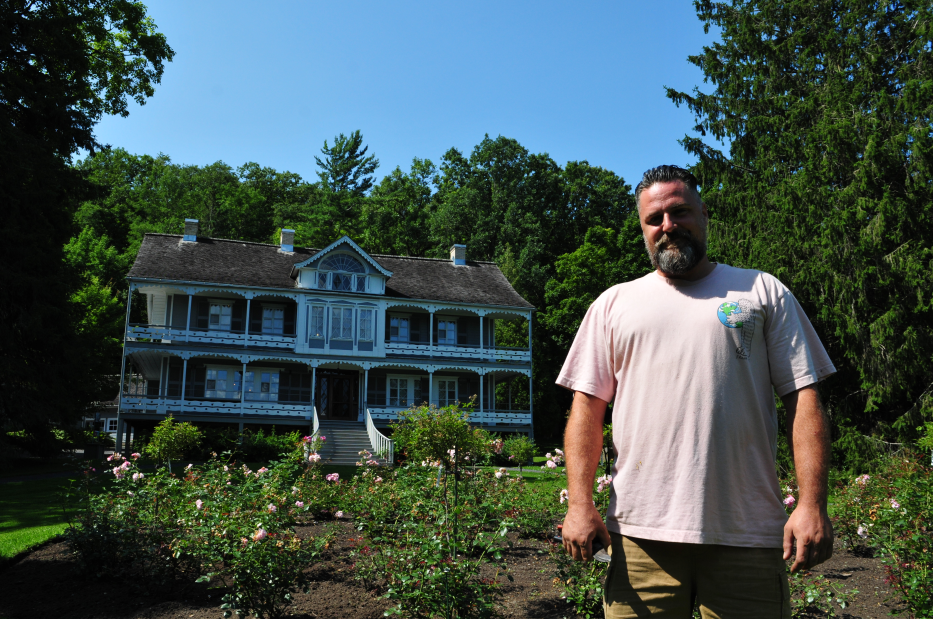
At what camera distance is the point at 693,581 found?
101 inches

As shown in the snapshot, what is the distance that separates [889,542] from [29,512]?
12.4m

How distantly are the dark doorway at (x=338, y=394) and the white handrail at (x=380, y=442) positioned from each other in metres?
3.44

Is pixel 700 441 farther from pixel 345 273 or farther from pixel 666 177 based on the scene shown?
pixel 345 273

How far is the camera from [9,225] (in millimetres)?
18156

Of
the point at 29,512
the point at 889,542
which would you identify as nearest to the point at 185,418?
the point at 29,512

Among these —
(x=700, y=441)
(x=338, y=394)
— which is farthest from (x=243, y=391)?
(x=700, y=441)

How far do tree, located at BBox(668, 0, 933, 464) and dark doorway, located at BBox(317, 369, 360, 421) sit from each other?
17.4 meters

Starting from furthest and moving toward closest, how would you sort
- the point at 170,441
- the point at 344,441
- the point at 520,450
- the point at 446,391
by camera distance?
the point at 446,391, the point at 344,441, the point at 520,450, the point at 170,441


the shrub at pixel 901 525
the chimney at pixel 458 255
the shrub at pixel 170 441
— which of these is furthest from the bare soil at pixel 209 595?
A: the chimney at pixel 458 255

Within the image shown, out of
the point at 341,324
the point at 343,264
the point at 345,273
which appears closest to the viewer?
the point at 341,324

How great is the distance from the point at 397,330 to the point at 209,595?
2646 centimetres

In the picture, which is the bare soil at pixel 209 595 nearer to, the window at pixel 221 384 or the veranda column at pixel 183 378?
the veranda column at pixel 183 378

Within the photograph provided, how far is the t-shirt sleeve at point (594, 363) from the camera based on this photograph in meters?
2.84

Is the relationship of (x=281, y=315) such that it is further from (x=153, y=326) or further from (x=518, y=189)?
(x=518, y=189)
